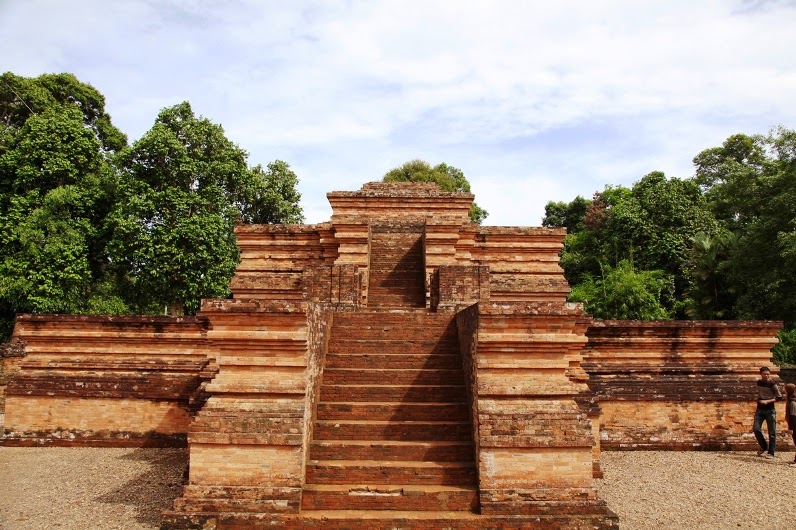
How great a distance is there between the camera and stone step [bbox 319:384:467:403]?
785 cm

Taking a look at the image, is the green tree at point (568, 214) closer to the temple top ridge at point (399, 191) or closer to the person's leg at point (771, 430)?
the temple top ridge at point (399, 191)

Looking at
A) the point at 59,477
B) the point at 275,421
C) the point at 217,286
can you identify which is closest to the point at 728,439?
the point at 275,421

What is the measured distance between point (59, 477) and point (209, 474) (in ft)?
11.6

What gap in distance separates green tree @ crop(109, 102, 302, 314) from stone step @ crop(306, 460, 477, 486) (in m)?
15.4

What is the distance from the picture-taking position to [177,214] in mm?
20922

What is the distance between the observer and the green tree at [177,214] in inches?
804

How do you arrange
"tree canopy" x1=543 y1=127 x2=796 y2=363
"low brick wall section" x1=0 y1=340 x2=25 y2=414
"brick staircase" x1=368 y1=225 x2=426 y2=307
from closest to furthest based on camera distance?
"brick staircase" x1=368 y1=225 x2=426 y2=307, "low brick wall section" x1=0 y1=340 x2=25 y2=414, "tree canopy" x1=543 y1=127 x2=796 y2=363

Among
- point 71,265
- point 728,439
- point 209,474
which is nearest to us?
point 209,474

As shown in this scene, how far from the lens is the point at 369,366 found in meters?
8.53

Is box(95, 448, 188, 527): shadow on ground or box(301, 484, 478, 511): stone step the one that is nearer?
box(301, 484, 478, 511): stone step

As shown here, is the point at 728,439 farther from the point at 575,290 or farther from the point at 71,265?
the point at 575,290

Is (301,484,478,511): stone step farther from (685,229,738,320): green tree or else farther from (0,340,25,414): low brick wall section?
(685,229,738,320): green tree

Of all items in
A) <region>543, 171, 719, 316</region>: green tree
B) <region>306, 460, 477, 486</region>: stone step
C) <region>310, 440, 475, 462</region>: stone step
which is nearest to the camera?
<region>306, 460, 477, 486</region>: stone step

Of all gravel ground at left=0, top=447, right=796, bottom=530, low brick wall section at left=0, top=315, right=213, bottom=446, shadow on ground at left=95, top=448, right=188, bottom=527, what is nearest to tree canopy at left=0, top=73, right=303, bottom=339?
low brick wall section at left=0, top=315, right=213, bottom=446
